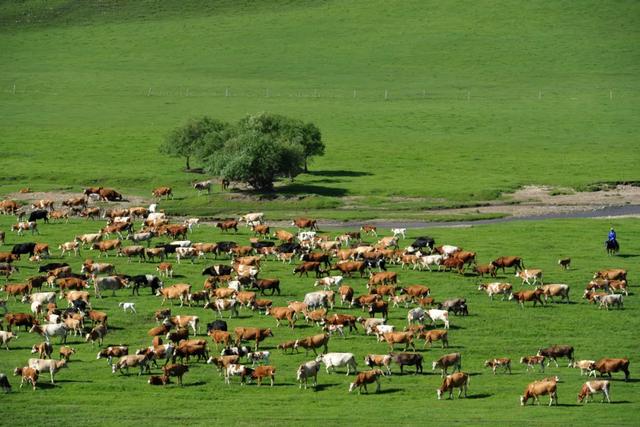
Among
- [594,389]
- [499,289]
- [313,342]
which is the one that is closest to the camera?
[594,389]

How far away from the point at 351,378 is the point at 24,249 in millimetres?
23238

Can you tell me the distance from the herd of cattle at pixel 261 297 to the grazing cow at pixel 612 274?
2.1 inches

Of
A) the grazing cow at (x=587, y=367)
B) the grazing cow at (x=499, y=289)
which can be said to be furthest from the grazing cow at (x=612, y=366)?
the grazing cow at (x=499, y=289)

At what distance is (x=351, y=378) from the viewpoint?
37.4 m

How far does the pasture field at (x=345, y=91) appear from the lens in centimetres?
8175

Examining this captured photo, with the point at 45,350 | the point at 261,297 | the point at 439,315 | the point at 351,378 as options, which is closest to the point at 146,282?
the point at 261,297

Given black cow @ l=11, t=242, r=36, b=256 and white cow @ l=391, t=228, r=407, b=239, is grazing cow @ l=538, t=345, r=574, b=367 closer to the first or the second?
white cow @ l=391, t=228, r=407, b=239

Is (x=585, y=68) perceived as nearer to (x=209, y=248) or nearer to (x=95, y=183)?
(x=95, y=183)

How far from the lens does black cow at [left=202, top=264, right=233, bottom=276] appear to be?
5047 centimetres

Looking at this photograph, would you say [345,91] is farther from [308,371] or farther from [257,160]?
[308,371]

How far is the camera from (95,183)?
80.9 metres

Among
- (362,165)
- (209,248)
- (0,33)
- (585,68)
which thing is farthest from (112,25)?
(209,248)

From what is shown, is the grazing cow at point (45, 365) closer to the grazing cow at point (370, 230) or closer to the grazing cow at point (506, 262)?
the grazing cow at point (506, 262)

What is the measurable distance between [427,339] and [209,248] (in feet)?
56.7
